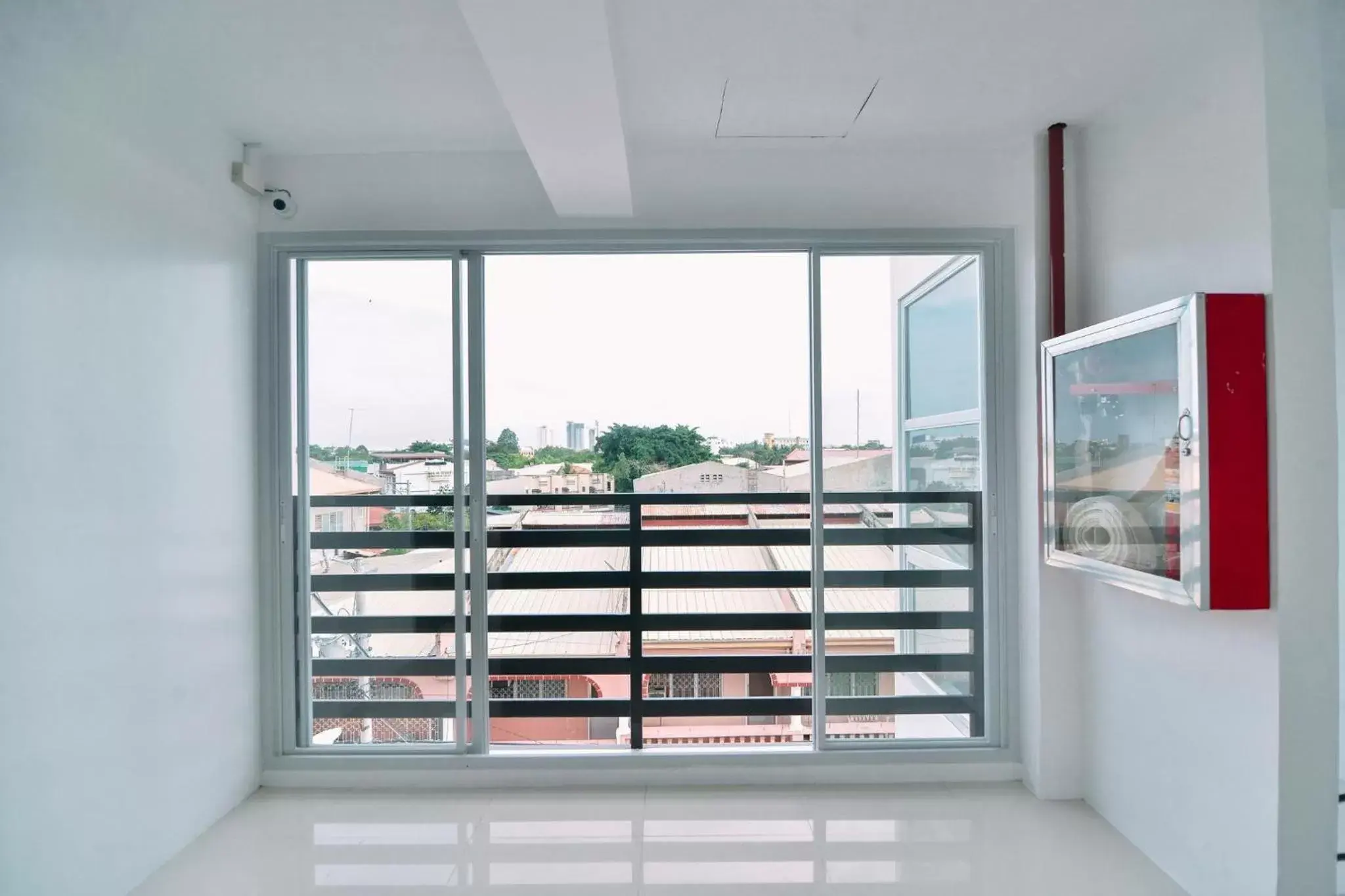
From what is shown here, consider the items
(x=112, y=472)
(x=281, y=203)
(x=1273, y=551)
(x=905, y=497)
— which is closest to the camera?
(x=1273, y=551)

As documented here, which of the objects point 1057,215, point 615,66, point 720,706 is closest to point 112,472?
point 615,66

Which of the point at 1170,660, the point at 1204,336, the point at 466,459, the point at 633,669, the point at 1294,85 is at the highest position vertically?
the point at 1294,85

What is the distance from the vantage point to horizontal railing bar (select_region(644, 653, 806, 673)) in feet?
9.91

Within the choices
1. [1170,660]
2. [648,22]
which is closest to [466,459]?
[648,22]

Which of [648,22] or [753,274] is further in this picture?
[753,274]

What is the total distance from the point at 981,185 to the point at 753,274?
1028mm

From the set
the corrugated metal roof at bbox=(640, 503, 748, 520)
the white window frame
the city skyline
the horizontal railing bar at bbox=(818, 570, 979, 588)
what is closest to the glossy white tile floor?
the white window frame

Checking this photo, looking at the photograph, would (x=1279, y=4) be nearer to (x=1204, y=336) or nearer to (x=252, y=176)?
(x=1204, y=336)

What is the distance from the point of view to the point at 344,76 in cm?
231

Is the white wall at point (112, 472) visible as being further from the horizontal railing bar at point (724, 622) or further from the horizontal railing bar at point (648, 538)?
the horizontal railing bar at point (724, 622)

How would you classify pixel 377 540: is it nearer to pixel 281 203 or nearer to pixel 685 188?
pixel 281 203

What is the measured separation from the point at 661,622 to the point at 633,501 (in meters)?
0.55

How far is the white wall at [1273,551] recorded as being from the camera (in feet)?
4.08

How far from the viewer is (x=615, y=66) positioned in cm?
216
